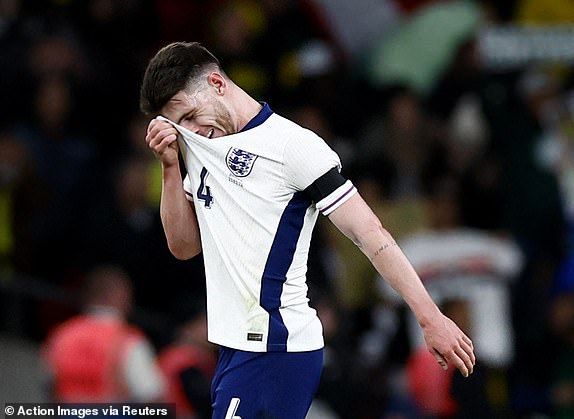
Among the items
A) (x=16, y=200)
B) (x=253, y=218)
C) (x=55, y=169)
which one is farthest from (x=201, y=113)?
(x=55, y=169)

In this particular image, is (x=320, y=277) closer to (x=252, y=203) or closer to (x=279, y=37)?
(x=279, y=37)

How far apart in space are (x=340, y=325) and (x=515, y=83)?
108 inches

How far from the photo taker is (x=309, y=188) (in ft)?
14.9

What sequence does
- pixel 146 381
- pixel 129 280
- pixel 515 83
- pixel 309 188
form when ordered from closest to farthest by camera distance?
pixel 309 188 → pixel 146 381 → pixel 129 280 → pixel 515 83

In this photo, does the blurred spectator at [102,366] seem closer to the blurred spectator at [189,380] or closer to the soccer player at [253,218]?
the blurred spectator at [189,380]

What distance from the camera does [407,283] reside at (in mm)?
4426

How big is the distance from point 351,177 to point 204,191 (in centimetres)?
566

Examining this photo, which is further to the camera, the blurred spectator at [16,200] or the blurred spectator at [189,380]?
the blurred spectator at [16,200]

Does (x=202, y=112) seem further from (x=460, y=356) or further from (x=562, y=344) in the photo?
(x=562, y=344)

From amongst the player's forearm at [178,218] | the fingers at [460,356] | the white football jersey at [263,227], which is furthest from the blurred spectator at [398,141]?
the fingers at [460,356]

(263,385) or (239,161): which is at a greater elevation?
(239,161)

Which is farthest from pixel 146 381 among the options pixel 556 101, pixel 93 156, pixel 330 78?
pixel 556 101

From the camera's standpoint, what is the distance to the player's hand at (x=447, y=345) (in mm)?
4375

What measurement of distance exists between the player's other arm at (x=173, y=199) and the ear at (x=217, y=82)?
20cm
